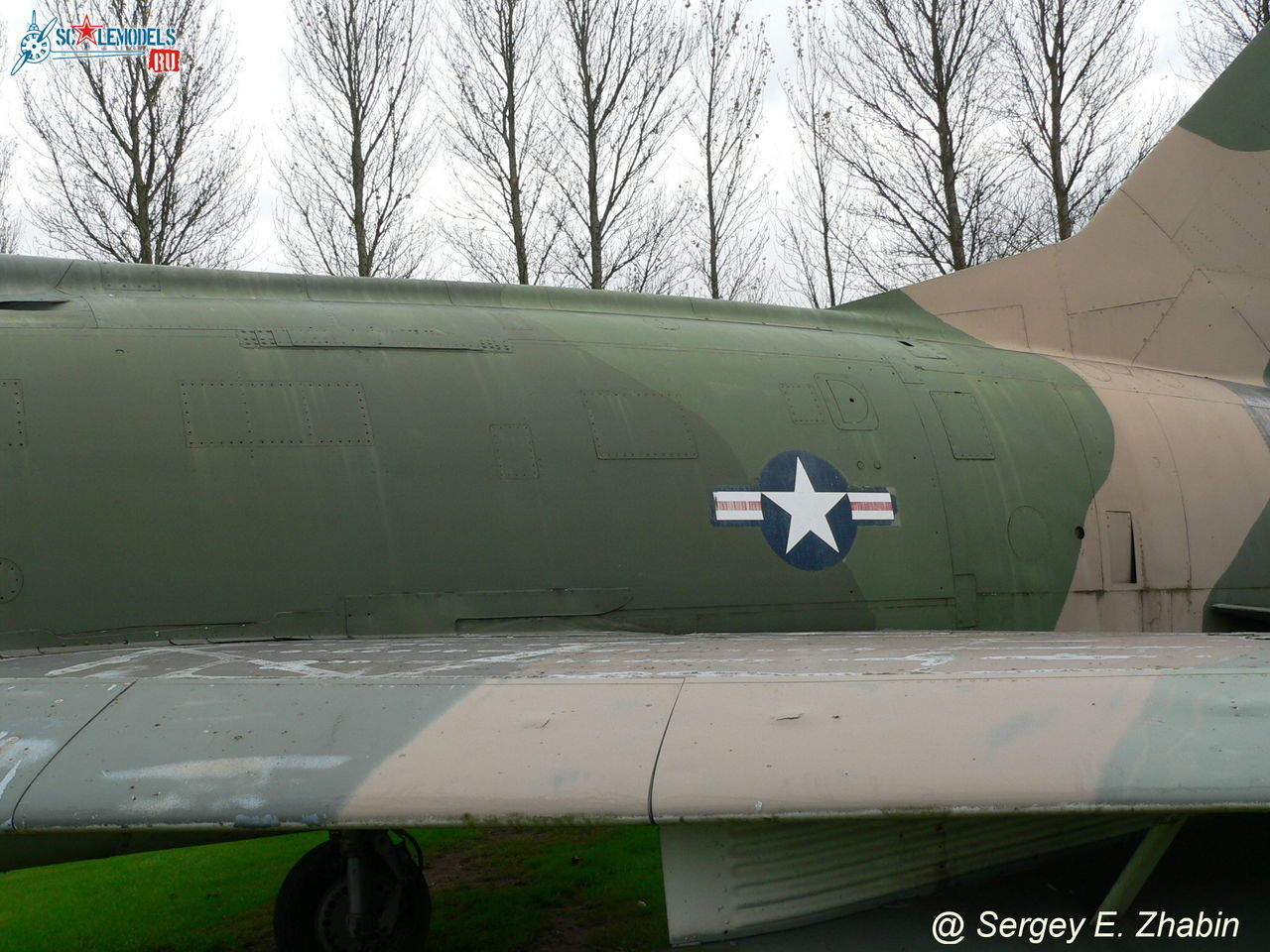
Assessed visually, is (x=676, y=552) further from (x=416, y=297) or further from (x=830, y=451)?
(x=416, y=297)

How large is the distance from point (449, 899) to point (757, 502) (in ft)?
9.13

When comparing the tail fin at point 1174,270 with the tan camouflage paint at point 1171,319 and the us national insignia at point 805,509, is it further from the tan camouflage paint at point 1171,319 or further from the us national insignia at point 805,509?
the us national insignia at point 805,509

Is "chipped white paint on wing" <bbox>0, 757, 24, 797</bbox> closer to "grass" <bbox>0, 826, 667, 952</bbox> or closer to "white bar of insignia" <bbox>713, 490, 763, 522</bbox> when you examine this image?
"grass" <bbox>0, 826, 667, 952</bbox>

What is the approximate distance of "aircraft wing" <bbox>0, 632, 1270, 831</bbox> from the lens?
2332mm

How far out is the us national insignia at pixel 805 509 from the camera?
4.93 meters

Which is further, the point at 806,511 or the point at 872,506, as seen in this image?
the point at 872,506

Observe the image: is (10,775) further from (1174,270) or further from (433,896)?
(1174,270)

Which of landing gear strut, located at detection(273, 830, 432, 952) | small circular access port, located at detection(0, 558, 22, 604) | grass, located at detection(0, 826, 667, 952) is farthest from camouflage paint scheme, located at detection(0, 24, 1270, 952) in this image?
grass, located at detection(0, 826, 667, 952)

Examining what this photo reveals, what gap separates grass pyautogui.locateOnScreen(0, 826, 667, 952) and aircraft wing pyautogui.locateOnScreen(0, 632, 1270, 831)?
2.06 m

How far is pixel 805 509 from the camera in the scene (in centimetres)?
504

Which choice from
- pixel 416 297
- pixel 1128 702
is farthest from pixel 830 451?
pixel 1128 702

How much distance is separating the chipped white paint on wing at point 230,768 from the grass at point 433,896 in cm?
221

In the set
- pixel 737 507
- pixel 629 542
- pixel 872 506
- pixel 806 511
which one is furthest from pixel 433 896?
pixel 872 506

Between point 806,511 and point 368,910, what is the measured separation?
256 centimetres
